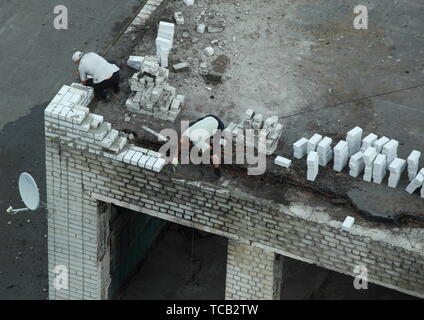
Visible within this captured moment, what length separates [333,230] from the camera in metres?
22.0

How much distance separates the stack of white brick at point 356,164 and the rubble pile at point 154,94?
11.7 ft

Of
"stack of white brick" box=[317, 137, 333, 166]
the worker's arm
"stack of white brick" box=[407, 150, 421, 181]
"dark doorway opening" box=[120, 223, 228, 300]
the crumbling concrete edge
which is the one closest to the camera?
"stack of white brick" box=[407, 150, 421, 181]

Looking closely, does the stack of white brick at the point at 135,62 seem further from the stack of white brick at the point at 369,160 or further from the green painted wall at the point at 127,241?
the stack of white brick at the point at 369,160

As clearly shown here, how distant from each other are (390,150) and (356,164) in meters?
0.67

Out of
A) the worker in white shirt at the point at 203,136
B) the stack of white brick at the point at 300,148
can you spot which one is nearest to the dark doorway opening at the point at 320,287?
the stack of white brick at the point at 300,148

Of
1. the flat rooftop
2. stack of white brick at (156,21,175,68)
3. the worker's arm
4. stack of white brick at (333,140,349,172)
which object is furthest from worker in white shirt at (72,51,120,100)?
stack of white brick at (333,140,349,172)

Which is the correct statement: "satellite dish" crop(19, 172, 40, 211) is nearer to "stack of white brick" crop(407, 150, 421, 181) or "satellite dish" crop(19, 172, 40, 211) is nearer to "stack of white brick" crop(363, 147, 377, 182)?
"stack of white brick" crop(363, 147, 377, 182)

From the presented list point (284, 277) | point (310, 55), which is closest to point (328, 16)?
point (310, 55)

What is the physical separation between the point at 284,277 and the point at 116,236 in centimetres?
425

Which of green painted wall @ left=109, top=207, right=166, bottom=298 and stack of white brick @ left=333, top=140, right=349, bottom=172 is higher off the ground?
stack of white brick @ left=333, top=140, right=349, bottom=172

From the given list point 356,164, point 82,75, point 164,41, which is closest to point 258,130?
point 356,164

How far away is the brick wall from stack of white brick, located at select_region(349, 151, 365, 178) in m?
1.05

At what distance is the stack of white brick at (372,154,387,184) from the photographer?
22.4 meters
